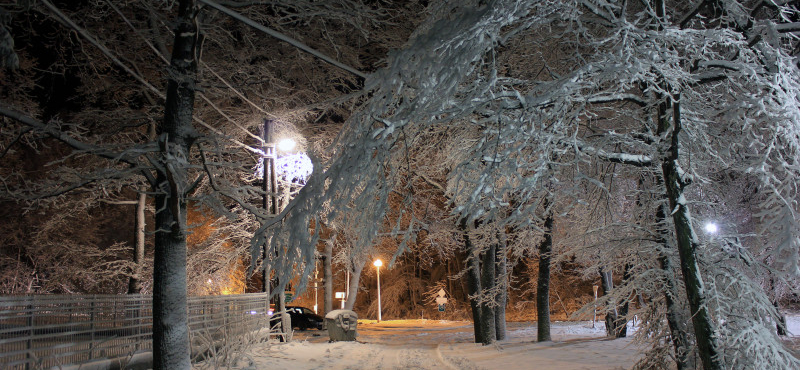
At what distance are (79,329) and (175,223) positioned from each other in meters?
2.63

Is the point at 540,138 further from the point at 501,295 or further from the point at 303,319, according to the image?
the point at 303,319

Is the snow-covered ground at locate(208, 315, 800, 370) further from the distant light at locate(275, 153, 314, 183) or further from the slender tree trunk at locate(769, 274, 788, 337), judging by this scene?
the distant light at locate(275, 153, 314, 183)

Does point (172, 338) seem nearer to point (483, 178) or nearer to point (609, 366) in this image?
point (483, 178)

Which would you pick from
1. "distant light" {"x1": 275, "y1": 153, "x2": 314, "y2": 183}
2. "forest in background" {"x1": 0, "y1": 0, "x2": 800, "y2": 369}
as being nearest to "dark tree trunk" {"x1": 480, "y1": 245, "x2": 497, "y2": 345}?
"forest in background" {"x1": 0, "y1": 0, "x2": 800, "y2": 369}

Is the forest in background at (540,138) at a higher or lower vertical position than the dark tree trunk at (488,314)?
higher

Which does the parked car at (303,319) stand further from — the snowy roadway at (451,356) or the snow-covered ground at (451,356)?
the snowy roadway at (451,356)

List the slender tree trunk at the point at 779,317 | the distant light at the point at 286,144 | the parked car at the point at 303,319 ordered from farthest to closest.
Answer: the parked car at the point at 303,319 → the distant light at the point at 286,144 → the slender tree trunk at the point at 779,317

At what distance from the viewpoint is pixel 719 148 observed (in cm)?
747

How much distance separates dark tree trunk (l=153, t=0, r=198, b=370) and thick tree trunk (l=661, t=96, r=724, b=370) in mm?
6747

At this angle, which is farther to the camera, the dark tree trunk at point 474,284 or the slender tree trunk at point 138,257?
the slender tree trunk at point 138,257

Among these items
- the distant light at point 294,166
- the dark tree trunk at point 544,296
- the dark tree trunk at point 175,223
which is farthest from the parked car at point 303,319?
the dark tree trunk at point 175,223

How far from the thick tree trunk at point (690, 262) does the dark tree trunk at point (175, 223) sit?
22.1 ft

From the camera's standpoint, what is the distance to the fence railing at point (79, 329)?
7219mm

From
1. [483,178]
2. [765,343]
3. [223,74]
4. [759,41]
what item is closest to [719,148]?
[759,41]
